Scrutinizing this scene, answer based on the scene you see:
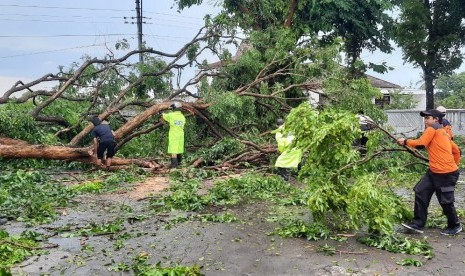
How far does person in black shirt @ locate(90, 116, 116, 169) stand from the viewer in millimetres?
10750

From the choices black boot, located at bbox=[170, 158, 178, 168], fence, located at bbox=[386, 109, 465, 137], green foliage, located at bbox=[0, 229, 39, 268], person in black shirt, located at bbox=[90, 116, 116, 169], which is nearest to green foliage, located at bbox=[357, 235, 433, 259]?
green foliage, located at bbox=[0, 229, 39, 268]

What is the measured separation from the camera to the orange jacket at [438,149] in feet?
18.4

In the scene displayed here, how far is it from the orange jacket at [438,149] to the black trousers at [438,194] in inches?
3.1

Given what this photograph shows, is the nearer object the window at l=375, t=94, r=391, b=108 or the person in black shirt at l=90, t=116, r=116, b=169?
the person in black shirt at l=90, t=116, r=116, b=169

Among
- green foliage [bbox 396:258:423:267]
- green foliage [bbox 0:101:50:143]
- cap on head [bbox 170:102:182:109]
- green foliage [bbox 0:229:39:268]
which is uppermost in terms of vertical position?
cap on head [bbox 170:102:182:109]

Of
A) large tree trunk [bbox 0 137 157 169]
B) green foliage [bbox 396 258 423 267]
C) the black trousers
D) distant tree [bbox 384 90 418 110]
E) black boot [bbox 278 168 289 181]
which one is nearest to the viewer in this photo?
green foliage [bbox 396 258 423 267]

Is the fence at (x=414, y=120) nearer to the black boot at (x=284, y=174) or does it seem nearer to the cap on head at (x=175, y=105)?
the cap on head at (x=175, y=105)

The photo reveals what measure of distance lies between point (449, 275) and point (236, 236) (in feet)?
7.67

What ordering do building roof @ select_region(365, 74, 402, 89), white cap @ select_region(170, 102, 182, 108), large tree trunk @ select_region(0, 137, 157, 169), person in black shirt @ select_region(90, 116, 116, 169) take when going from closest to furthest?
large tree trunk @ select_region(0, 137, 157, 169), person in black shirt @ select_region(90, 116, 116, 169), white cap @ select_region(170, 102, 182, 108), building roof @ select_region(365, 74, 402, 89)

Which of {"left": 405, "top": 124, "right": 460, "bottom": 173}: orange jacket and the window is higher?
the window

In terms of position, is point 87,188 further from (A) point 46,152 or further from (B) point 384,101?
(B) point 384,101

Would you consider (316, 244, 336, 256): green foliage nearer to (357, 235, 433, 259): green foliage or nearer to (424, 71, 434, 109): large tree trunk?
(357, 235, 433, 259): green foliage

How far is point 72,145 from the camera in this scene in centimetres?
1144

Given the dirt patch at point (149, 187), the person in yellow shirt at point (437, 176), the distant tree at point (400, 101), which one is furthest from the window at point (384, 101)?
the person in yellow shirt at point (437, 176)
